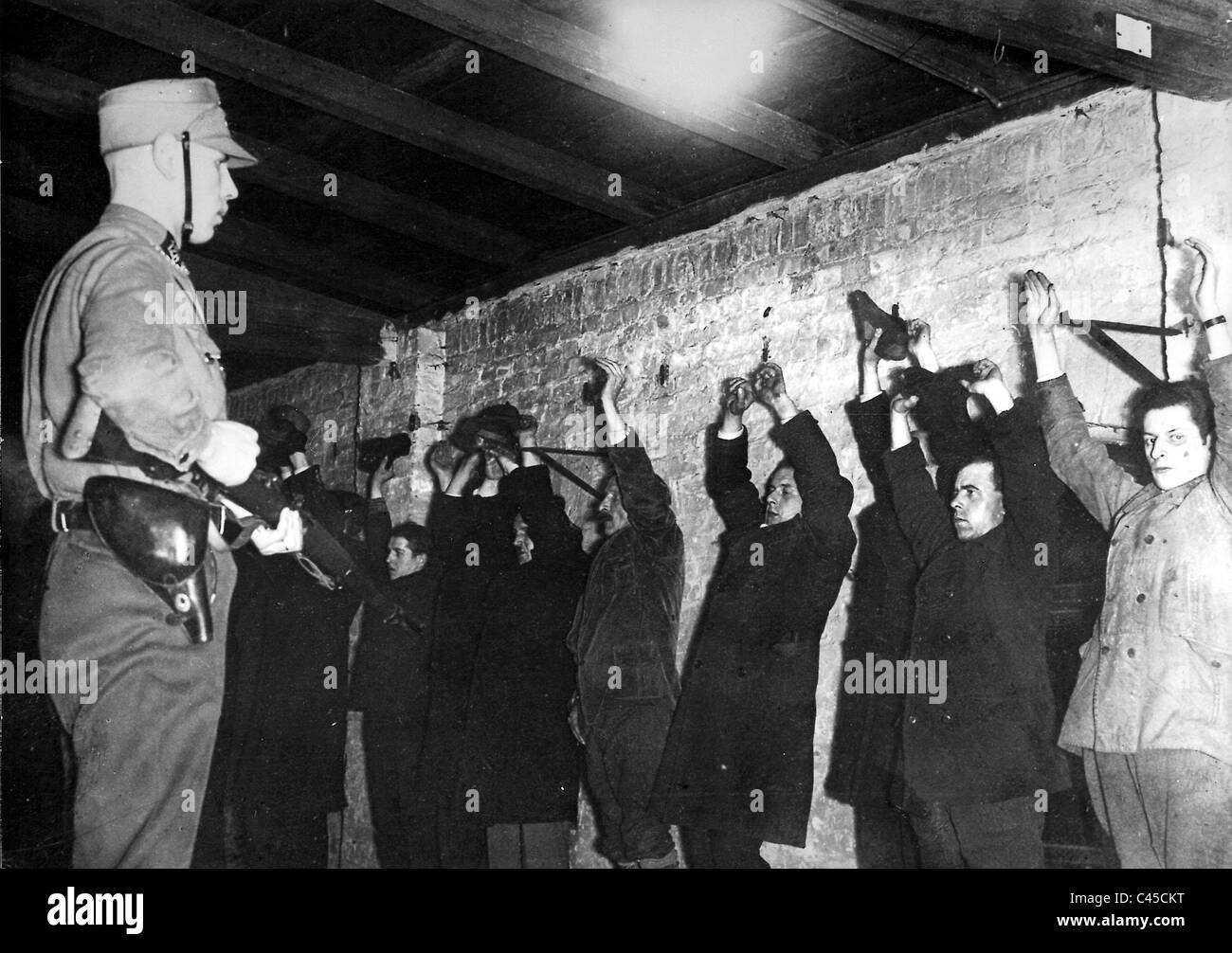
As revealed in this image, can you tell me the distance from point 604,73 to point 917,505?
1500mm

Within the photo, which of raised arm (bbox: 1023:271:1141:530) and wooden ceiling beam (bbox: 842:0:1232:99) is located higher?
wooden ceiling beam (bbox: 842:0:1232:99)

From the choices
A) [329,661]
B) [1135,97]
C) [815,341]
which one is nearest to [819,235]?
[815,341]

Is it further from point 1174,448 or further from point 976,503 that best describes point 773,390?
point 1174,448

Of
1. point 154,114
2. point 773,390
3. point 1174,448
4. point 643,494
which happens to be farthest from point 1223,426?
point 154,114

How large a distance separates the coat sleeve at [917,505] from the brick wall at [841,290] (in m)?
0.16

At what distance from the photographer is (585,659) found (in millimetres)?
4027

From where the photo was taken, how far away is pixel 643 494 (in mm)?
4094

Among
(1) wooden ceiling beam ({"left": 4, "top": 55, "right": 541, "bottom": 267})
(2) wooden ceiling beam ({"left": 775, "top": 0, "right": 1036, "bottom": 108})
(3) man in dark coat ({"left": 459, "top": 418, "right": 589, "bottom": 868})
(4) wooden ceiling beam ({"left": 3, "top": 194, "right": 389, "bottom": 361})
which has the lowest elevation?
(3) man in dark coat ({"left": 459, "top": 418, "right": 589, "bottom": 868})

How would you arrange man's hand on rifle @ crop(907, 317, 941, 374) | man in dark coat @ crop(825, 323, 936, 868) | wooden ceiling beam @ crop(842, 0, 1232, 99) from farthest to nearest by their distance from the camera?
man's hand on rifle @ crop(907, 317, 941, 374) < man in dark coat @ crop(825, 323, 936, 868) < wooden ceiling beam @ crop(842, 0, 1232, 99)

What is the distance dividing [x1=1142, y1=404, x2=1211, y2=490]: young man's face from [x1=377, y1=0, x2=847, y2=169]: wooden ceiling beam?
1.35 m

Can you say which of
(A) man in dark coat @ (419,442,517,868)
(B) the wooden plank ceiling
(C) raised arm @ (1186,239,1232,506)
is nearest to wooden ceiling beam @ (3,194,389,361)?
(B) the wooden plank ceiling

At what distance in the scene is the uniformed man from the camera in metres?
3.13

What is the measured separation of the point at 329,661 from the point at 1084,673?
7.00ft

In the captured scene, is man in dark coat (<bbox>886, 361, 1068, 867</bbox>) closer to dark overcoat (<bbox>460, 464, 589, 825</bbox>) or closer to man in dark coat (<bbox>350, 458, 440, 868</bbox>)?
dark overcoat (<bbox>460, 464, 589, 825</bbox>)
